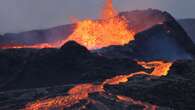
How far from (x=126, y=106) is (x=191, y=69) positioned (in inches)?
1866

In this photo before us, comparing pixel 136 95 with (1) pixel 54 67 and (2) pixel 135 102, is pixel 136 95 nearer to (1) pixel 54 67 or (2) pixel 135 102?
(2) pixel 135 102

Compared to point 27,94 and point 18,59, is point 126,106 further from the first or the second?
point 18,59

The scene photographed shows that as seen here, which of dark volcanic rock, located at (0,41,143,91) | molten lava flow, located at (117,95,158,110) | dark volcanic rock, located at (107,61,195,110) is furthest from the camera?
dark volcanic rock, located at (0,41,143,91)

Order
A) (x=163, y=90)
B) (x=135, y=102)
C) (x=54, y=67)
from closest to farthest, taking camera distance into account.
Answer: (x=135, y=102) < (x=163, y=90) < (x=54, y=67)

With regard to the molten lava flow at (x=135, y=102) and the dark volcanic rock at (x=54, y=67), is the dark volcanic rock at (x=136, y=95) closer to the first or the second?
the molten lava flow at (x=135, y=102)

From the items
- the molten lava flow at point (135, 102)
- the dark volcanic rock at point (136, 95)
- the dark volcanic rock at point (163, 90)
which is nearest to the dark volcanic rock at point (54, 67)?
the dark volcanic rock at point (136, 95)

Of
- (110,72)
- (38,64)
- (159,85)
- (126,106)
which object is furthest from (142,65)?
(126,106)

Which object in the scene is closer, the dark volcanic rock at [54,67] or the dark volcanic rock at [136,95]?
the dark volcanic rock at [136,95]

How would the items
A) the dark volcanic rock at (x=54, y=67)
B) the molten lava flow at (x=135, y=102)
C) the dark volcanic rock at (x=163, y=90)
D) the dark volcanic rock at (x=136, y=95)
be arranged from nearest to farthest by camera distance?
the dark volcanic rock at (x=136, y=95), the molten lava flow at (x=135, y=102), the dark volcanic rock at (x=163, y=90), the dark volcanic rock at (x=54, y=67)

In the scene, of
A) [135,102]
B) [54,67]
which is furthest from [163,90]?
[54,67]

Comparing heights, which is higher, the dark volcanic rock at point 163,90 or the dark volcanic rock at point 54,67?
the dark volcanic rock at point 54,67

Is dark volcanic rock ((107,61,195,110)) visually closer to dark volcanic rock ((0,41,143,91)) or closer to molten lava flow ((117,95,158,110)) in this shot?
molten lava flow ((117,95,158,110))

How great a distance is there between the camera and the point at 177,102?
101812mm

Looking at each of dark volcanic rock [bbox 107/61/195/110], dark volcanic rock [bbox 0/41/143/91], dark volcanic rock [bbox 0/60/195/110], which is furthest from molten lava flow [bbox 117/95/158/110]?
dark volcanic rock [bbox 0/41/143/91]
